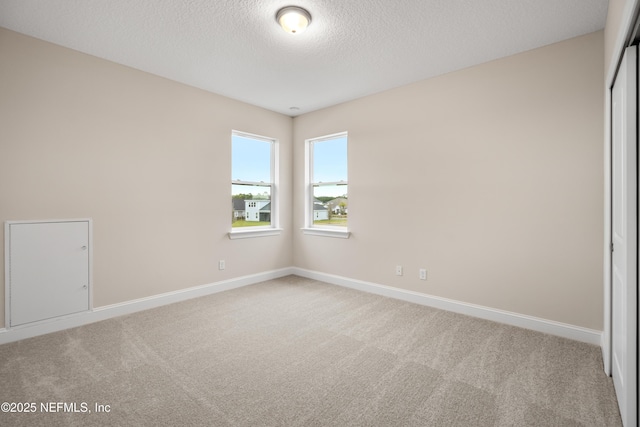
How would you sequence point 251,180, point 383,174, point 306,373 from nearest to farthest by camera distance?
point 306,373 → point 383,174 → point 251,180

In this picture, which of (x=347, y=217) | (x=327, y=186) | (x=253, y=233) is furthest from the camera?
(x=327, y=186)

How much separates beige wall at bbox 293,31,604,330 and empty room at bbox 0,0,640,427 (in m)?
0.02

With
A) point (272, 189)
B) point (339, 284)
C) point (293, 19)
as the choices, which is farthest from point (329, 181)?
point (293, 19)

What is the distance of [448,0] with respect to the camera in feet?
7.38

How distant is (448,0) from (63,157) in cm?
355

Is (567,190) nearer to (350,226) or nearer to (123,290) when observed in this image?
(350,226)

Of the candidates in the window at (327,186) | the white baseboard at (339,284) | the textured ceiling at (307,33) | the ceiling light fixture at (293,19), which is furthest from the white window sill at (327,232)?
the ceiling light fixture at (293,19)

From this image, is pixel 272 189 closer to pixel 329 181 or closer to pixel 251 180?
pixel 251 180

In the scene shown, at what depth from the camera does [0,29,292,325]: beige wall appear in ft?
8.96

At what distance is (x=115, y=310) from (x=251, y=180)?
2359 mm

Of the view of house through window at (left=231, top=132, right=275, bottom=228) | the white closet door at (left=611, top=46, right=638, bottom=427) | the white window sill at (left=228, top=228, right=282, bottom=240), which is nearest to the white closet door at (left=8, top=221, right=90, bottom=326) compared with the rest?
the white window sill at (left=228, top=228, right=282, bottom=240)

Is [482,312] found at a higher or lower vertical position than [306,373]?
higher

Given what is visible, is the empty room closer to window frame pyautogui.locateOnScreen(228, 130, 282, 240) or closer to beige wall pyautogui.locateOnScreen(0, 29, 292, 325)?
beige wall pyautogui.locateOnScreen(0, 29, 292, 325)

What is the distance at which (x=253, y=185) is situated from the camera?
4.73 meters
